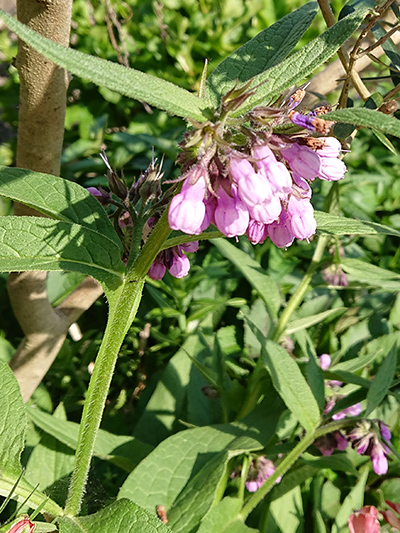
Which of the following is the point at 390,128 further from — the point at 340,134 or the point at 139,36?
the point at 139,36

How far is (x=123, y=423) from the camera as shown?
2.23 meters

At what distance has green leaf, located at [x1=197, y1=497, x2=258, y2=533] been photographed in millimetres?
1559

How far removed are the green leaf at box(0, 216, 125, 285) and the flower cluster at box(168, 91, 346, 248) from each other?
0.72 ft

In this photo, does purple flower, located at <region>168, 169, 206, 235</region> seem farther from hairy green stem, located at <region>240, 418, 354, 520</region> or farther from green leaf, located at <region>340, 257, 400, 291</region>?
green leaf, located at <region>340, 257, 400, 291</region>

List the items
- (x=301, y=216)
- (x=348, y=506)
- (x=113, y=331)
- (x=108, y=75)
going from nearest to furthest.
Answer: (x=108, y=75) → (x=301, y=216) → (x=113, y=331) → (x=348, y=506)

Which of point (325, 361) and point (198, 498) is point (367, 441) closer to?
point (325, 361)

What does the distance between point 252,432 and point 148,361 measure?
0.92m

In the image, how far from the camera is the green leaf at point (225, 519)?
1.56 metres

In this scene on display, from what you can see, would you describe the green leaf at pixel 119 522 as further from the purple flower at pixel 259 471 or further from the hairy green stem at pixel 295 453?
the purple flower at pixel 259 471

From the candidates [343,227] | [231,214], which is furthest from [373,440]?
[231,214]

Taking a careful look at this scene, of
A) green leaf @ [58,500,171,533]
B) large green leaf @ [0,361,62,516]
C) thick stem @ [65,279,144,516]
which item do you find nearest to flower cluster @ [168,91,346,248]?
thick stem @ [65,279,144,516]

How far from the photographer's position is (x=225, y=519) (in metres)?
1.62

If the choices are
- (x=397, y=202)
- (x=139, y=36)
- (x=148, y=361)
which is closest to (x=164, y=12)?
(x=139, y=36)

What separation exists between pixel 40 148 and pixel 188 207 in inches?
33.4
